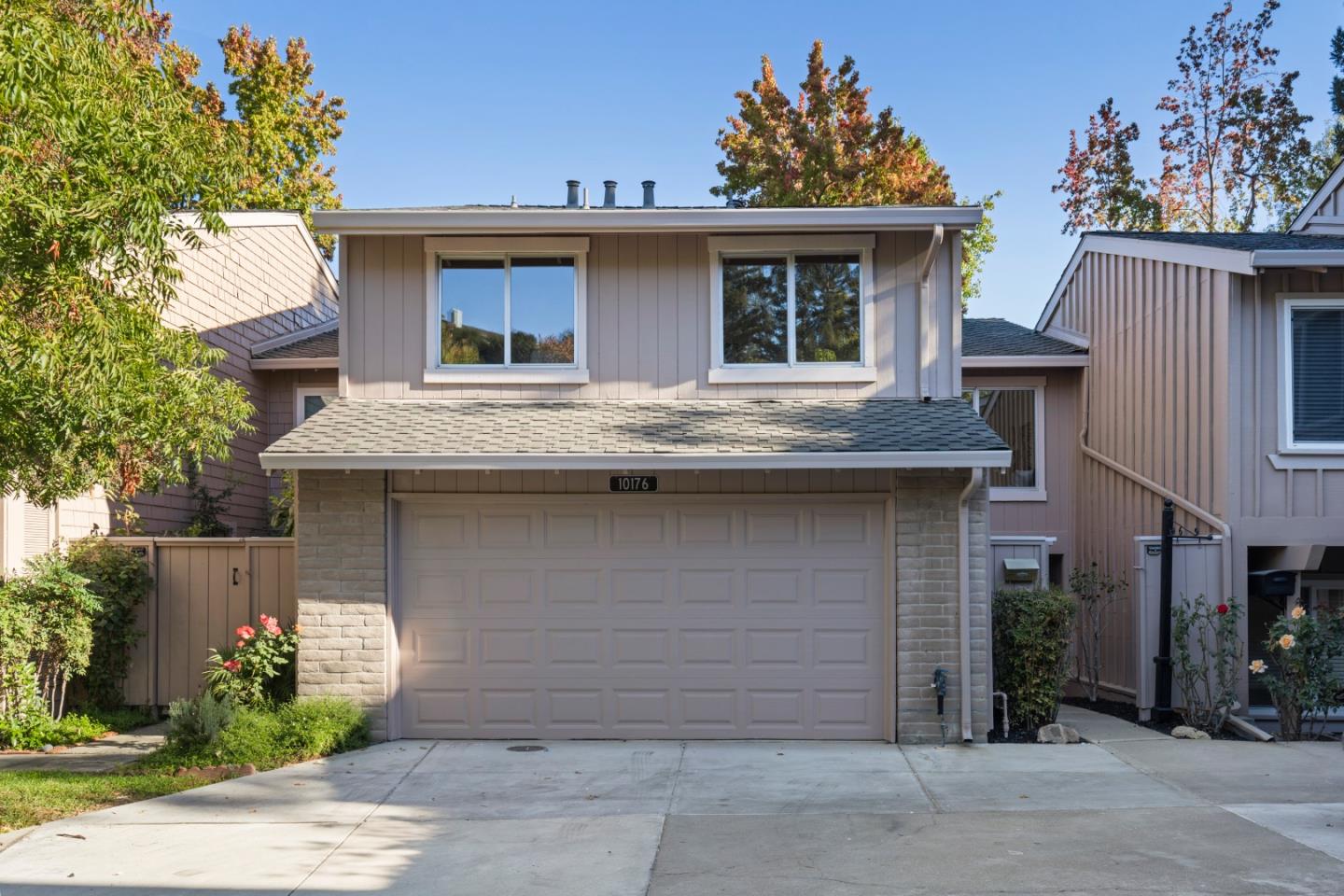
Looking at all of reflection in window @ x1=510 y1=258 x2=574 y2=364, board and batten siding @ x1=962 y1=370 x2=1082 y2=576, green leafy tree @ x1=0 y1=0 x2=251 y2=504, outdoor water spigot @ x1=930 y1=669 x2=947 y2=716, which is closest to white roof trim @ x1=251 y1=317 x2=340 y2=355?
reflection in window @ x1=510 y1=258 x2=574 y2=364

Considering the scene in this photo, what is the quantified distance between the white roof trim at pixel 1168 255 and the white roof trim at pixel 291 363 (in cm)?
1034

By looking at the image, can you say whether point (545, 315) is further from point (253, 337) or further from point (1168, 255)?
point (1168, 255)

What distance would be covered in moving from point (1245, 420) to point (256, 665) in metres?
10.2

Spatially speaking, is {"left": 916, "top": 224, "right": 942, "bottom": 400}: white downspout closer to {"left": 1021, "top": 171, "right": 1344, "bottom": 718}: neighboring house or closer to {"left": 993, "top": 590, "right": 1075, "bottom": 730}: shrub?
{"left": 993, "top": 590, "right": 1075, "bottom": 730}: shrub

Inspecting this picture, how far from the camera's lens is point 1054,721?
38.1 ft

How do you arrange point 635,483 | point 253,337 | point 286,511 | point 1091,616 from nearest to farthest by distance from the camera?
point 635,483 < point 1091,616 < point 286,511 < point 253,337

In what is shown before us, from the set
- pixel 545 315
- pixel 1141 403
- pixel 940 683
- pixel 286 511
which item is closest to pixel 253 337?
pixel 286 511

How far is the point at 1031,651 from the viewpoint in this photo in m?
11.3

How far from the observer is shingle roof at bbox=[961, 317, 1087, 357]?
53.7ft

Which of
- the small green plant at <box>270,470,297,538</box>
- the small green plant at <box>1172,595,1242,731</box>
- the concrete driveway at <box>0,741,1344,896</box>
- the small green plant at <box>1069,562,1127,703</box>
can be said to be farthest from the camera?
the small green plant at <box>1069,562,1127,703</box>

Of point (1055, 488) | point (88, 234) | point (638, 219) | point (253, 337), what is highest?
point (638, 219)

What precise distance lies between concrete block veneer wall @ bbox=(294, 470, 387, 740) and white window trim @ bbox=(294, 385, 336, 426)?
537 centimetres

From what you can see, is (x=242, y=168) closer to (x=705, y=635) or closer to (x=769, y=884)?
(x=705, y=635)

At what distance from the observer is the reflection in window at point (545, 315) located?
1205 centimetres
